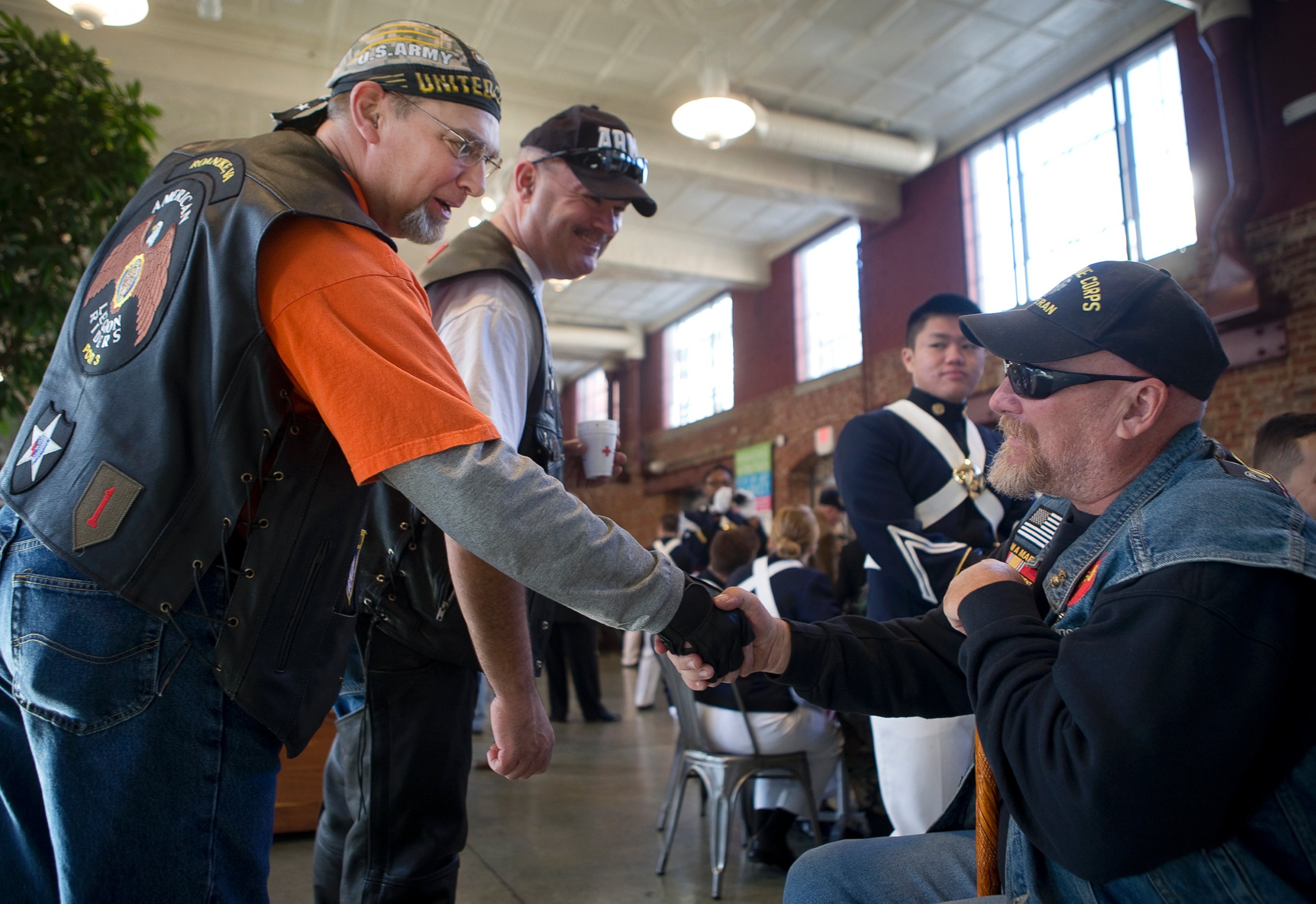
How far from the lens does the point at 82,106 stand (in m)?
3.95

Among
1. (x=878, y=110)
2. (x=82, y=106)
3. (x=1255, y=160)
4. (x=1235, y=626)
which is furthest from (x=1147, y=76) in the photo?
(x=1235, y=626)

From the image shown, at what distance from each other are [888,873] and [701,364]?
1353cm

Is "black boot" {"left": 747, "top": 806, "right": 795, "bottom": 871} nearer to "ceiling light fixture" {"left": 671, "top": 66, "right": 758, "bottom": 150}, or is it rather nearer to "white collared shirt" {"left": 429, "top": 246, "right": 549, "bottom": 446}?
"white collared shirt" {"left": 429, "top": 246, "right": 549, "bottom": 446}

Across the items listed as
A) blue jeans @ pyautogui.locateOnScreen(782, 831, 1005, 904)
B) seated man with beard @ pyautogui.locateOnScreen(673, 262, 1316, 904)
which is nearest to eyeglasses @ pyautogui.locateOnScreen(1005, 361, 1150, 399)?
seated man with beard @ pyautogui.locateOnScreen(673, 262, 1316, 904)

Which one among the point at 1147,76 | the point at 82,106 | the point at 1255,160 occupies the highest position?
the point at 1147,76

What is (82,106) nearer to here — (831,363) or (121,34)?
(121,34)

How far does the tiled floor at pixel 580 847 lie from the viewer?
3213 millimetres

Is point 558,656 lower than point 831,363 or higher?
lower

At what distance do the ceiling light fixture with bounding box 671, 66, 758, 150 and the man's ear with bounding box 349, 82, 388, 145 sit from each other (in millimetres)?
5543

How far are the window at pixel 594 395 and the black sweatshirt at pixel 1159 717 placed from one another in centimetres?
1631

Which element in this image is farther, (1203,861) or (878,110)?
(878,110)

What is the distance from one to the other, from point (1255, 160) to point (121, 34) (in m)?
8.92

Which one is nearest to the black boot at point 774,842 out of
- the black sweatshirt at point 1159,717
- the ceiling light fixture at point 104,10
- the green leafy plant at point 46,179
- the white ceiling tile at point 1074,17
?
the black sweatshirt at point 1159,717

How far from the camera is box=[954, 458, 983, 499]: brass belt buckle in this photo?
107 inches
